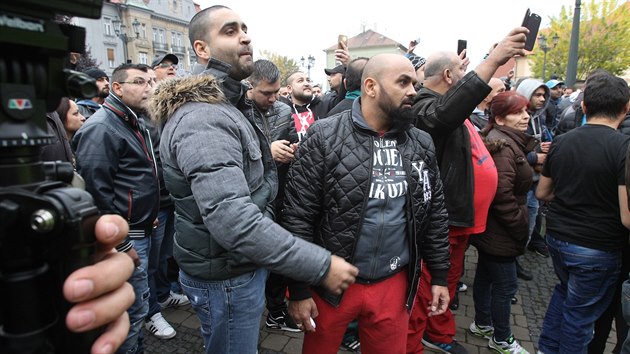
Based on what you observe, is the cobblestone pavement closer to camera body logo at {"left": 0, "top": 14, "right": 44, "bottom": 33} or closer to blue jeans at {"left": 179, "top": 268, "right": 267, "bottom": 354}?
blue jeans at {"left": 179, "top": 268, "right": 267, "bottom": 354}

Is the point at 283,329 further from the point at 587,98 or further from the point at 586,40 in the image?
the point at 586,40

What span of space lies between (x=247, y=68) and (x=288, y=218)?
885mm

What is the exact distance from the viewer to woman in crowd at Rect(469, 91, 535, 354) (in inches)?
123

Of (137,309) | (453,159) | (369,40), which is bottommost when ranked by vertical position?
(137,309)

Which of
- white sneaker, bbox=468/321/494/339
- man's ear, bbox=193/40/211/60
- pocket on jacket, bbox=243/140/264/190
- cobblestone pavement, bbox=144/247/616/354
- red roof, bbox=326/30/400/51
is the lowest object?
cobblestone pavement, bbox=144/247/616/354

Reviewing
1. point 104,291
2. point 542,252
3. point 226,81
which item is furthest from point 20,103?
point 542,252

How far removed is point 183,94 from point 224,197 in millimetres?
620

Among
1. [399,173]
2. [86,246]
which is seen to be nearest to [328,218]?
[399,173]

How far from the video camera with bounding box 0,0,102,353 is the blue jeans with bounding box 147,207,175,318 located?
308 cm

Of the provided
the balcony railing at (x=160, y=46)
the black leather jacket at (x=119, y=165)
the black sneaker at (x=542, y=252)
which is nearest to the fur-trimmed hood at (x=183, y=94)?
the black leather jacket at (x=119, y=165)

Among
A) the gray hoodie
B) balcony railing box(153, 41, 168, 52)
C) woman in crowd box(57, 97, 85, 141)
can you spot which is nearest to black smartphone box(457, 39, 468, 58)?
the gray hoodie

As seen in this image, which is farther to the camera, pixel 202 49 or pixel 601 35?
pixel 601 35

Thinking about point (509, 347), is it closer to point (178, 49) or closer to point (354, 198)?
point (354, 198)

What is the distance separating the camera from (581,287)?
9.18 feet
